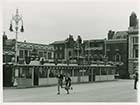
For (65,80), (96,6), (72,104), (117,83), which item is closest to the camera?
(72,104)

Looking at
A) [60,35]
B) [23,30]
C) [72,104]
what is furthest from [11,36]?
[72,104]

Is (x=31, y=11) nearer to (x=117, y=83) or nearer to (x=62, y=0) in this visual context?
(x=62, y=0)

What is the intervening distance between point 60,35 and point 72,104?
1602mm

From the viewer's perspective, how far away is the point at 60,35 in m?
6.56

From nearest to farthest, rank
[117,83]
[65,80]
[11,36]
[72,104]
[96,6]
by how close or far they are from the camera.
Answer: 1. [72,104]
2. [96,6]
3. [11,36]
4. [65,80]
5. [117,83]

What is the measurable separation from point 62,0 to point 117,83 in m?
4.57

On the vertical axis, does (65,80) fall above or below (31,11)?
below

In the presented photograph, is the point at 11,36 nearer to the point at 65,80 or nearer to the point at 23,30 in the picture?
the point at 23,30

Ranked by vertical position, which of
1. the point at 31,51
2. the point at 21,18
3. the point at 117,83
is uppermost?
the point at 21,18

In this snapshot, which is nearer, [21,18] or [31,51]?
[21,18]

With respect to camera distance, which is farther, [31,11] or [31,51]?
[31,51]

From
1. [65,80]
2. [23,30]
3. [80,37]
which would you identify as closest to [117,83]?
[65,80]

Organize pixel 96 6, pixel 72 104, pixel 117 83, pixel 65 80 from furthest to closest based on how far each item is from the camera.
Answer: pixel 117 83 < pixel 65 80 < pixel 96 6 < pixel 72 104

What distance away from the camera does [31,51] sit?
766cm
